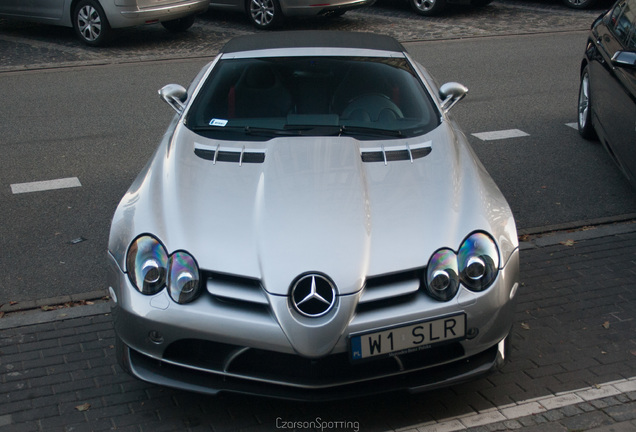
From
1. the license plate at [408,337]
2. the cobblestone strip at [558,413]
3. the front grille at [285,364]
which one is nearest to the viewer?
the license plate at [408,337]

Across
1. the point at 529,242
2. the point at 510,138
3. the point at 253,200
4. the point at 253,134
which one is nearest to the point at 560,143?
the point at 510,138

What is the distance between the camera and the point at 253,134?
16.2 feet

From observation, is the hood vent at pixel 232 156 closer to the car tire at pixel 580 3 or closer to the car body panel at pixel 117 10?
the car body panel at pixel 117 10

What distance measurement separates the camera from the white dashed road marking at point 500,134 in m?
8.57

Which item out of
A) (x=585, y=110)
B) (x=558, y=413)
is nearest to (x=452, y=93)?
Result: (x=558, y=413)

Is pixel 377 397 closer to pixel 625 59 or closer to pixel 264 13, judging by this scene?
pixel 625 59

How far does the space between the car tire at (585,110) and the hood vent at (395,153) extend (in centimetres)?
409

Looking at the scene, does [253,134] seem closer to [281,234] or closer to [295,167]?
[295,167]

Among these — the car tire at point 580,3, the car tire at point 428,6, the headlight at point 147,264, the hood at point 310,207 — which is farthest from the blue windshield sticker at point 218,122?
the car tire at point 580,3

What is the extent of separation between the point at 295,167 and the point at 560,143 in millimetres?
4697

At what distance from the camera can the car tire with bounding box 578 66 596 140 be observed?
8297 millimetres

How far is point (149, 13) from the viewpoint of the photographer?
1295 centimetres

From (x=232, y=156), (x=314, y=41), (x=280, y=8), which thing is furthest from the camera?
(x=280, y=8)

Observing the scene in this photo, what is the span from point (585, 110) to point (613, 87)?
4.25ft
